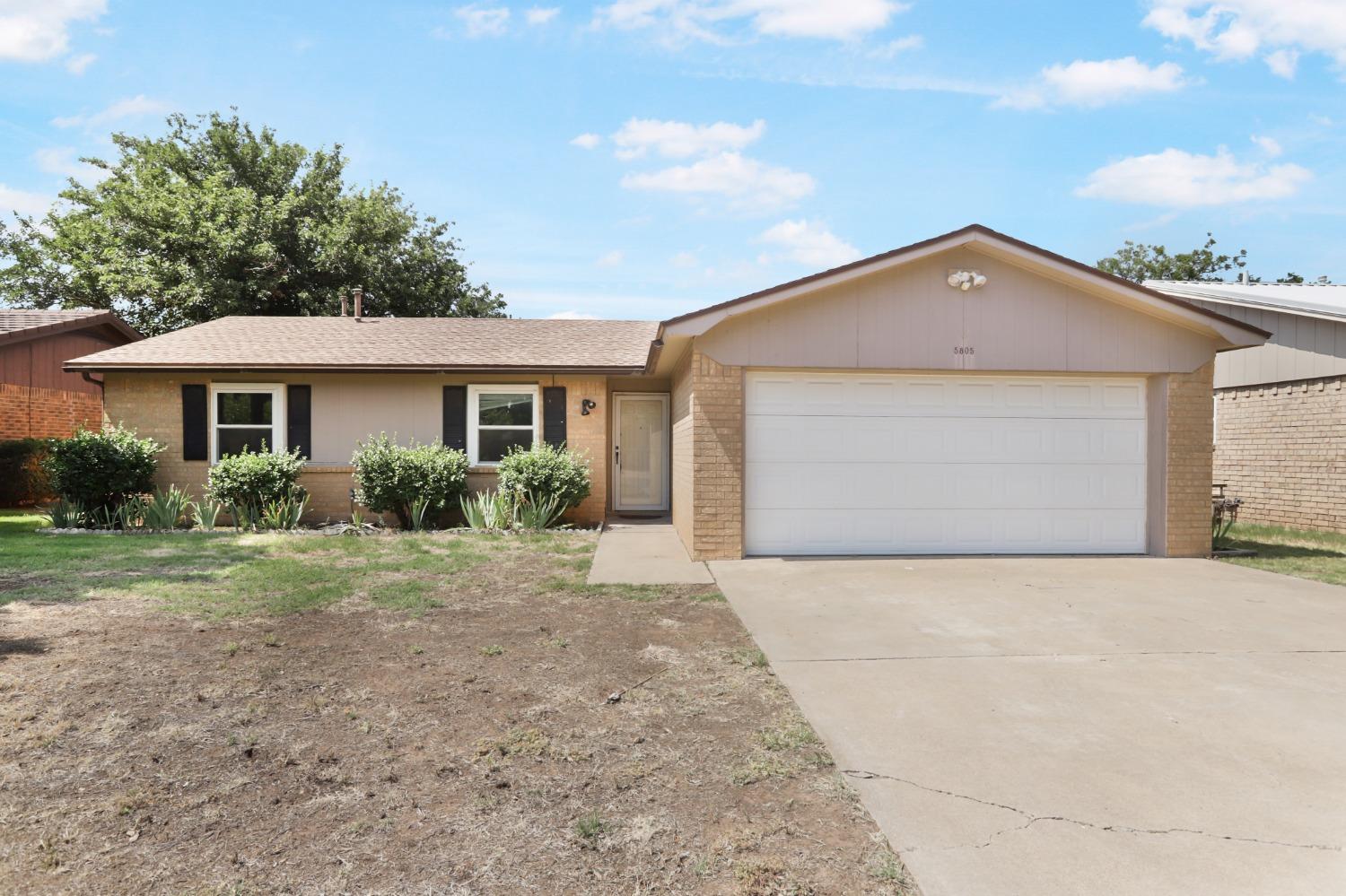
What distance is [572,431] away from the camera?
12.8 meters

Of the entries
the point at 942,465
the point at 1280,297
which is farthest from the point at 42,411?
the point at 1280,297

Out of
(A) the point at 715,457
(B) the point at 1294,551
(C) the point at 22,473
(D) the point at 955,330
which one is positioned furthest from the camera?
(C) the point at 22,473

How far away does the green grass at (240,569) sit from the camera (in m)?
6.84

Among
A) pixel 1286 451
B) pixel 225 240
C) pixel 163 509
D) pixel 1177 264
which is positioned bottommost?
pixel 163 509

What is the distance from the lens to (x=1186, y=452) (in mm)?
9516

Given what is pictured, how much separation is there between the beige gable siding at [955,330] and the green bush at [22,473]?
1442 cm

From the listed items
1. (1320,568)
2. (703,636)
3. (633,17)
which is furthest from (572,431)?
(1320,568)

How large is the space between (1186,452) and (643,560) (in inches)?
280

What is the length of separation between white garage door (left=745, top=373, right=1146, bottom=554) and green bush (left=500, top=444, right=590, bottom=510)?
364 centimetres

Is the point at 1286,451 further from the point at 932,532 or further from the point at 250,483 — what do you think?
Result: the point at 250,483

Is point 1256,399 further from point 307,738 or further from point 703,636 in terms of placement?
point 307,738

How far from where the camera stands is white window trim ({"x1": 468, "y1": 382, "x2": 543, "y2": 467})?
12.8 metres

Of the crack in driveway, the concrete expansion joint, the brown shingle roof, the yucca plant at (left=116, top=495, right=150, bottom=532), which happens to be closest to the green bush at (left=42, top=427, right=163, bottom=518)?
the yucca plant at (left=116, top=495, right=150, bottom=532)

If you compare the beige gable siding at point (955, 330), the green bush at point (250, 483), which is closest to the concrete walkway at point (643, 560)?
the beige gable siding at point (955, 330)
